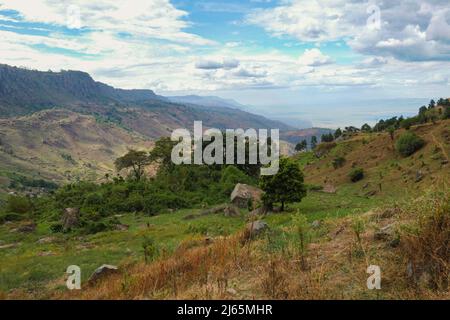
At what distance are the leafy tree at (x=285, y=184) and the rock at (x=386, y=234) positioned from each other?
73.3 ft

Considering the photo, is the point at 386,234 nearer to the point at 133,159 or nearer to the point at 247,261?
the point at 247,261

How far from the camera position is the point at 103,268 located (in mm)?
11734

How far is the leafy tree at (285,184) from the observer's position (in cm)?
3316

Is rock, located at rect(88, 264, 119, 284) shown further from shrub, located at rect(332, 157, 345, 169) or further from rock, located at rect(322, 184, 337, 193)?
shrub, located at rect(332, 157, 345, 169)

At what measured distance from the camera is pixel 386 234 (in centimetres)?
1047

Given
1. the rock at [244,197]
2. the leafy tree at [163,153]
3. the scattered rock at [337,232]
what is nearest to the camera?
the scattered rock at [337,232]

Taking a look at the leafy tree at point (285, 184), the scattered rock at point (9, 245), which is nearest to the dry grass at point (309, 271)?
the leafy tree at point (285, 184)

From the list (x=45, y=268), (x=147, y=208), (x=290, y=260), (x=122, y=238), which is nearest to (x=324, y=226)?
(x=290, y=260)

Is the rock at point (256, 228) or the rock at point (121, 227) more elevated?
the rock at point (256, 228)

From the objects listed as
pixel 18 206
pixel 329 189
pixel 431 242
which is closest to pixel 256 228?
pixel 431 242

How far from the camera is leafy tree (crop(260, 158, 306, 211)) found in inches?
1305

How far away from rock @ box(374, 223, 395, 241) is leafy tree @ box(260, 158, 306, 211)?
22338mm

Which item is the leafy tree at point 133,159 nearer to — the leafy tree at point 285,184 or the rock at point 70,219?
the rock at point 70,219

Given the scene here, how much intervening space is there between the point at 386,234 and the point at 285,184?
→ 22701mm
